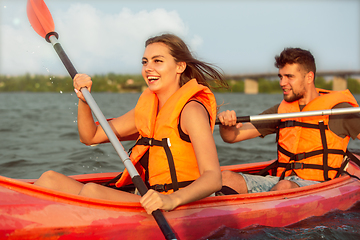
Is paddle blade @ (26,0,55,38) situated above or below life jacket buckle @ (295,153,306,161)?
above

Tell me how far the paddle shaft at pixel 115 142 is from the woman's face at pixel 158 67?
372mm

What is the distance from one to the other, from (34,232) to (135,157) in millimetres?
735

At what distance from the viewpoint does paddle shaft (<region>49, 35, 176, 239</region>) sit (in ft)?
5.11

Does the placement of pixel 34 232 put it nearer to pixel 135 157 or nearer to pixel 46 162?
pixel 135 157

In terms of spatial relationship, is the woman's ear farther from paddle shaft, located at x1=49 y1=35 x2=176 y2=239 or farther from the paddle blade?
the paddle blade

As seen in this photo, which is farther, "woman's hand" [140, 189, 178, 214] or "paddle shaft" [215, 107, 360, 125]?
"paddle shaft" [215, 107, 360, 125]

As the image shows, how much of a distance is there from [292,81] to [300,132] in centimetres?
47

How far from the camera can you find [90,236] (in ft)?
5.57

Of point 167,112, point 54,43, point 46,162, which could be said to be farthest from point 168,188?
point 46,162

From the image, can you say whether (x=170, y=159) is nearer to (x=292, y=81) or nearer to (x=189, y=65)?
(x=189, y=65)

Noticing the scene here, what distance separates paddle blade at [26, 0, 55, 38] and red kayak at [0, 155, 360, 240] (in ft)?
4.74

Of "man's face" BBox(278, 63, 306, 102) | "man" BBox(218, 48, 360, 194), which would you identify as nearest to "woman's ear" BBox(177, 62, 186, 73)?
"man" BBox(218, 48, 360, 194)

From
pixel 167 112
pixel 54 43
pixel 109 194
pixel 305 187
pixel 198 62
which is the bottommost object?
pixel 305 187

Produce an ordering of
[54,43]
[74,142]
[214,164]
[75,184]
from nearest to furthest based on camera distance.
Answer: [214,164]
[75,184]
[54,43]
[74,142]
